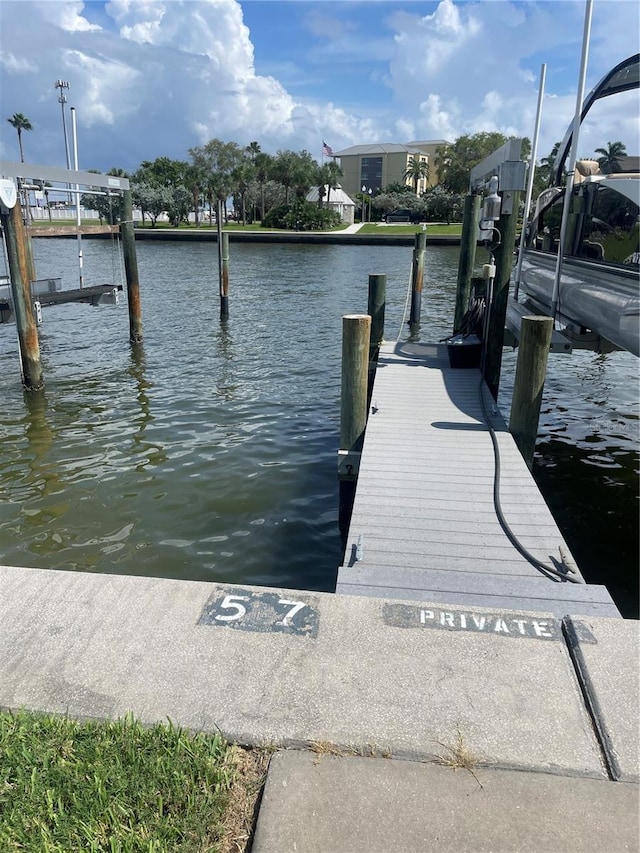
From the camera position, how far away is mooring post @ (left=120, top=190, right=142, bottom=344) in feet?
41.8

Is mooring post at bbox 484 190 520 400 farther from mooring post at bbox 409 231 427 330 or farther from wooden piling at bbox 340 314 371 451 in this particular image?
mooring post at bbox 409 231 427 330

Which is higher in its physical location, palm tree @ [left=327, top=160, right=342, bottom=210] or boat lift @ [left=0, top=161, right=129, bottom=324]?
palm tree @ [left=327, top=160, right=342, bottom=210]

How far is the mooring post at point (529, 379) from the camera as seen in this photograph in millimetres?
5660

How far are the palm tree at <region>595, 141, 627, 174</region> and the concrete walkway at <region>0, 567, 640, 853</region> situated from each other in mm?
6416

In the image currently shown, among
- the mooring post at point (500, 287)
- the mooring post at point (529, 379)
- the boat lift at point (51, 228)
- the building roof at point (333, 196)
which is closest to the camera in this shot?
the mooring post at point (529, 379)

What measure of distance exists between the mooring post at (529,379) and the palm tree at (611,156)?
317cm

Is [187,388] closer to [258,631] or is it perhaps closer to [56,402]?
[56,402]

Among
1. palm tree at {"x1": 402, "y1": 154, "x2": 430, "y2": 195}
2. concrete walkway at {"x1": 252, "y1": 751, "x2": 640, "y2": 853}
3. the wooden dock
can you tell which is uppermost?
palm tree at {"x1": 402, "y1": 154, "x2": 430, "y2": 195}

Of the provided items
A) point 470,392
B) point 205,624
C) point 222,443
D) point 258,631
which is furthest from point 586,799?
point 222,443

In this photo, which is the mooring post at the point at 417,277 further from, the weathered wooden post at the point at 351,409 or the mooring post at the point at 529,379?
the mooring post at the point at 529,379

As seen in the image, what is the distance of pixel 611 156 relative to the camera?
755cm

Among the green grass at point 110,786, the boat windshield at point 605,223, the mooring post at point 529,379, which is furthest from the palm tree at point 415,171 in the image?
the green grass at point 110,786

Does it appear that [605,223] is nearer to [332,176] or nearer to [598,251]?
[598,251]

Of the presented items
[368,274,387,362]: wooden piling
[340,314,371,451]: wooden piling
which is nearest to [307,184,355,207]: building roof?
[368,274,387,362]: wooden piling
